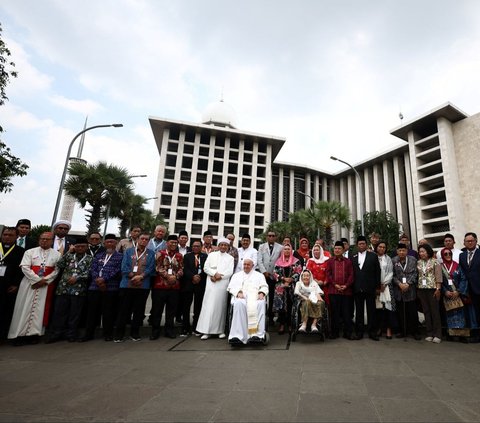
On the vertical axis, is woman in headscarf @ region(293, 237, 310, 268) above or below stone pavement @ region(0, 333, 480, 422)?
above

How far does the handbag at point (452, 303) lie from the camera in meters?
5.56

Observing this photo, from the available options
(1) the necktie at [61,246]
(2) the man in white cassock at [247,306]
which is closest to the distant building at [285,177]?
(2) the man in white cassock at [247,306]

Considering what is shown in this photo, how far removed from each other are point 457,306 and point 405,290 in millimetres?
931

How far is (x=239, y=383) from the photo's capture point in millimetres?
3092

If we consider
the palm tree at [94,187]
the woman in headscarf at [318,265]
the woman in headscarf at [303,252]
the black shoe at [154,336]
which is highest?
the palm tree at [94,187]

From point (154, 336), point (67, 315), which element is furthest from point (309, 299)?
point (67, 315)

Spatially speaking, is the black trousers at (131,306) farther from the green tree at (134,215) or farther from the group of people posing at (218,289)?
the green tree at (134,215)

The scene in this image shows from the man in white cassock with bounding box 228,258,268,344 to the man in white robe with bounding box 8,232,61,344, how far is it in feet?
11.7

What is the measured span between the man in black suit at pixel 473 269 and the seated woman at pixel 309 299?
116 inches

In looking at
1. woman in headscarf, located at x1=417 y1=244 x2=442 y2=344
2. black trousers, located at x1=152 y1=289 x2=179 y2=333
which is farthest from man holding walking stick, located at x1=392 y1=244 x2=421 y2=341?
black trousers, located at x1=152 y1=289 x2=179 y2=333

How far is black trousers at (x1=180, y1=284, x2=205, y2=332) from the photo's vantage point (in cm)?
600

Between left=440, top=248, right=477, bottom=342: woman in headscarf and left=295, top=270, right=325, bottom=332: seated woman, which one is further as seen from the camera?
left=440, top=248, right=477, bottom=342: woman in headscarf

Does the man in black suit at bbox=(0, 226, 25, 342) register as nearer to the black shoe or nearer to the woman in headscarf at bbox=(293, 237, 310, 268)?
the black shoe

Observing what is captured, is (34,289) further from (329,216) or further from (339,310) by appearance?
(329,216)
